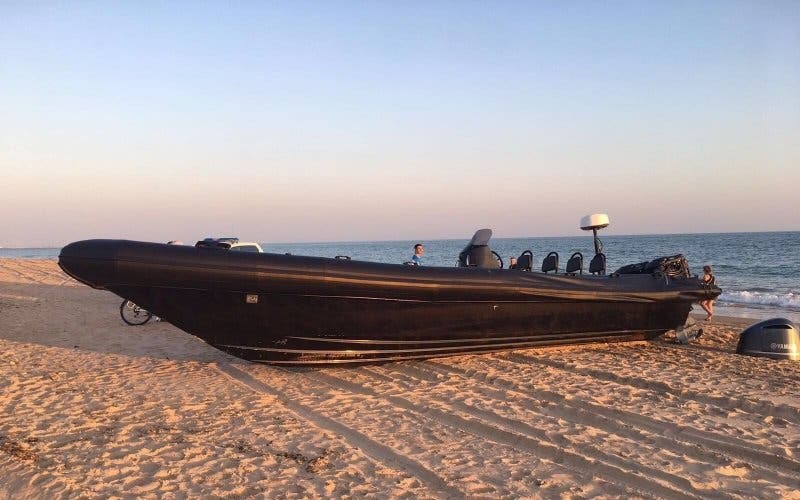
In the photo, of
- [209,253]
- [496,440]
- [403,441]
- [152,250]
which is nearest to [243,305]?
[209,253]

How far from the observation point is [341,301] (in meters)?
6.42

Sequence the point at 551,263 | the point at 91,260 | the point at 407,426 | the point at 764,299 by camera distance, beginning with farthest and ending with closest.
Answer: the point at 764,299 < the point at 551,263 < the point at 91,260 < the point at 407,426

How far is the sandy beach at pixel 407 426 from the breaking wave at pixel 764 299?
444 inches

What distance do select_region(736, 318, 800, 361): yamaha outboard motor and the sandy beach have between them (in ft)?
0.82

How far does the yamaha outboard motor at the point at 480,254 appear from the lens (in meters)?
8.04

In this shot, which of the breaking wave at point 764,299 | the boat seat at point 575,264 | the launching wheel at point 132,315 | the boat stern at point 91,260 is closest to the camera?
the boat stern at point 91,260

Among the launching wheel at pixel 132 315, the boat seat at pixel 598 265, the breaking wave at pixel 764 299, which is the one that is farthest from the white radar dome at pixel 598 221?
the breaking wave at pixel 764 299

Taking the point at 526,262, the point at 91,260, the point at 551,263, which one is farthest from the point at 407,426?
Answer: the point at 551,263

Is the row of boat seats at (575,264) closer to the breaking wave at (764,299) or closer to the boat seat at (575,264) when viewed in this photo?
the boat seat at (575,264)

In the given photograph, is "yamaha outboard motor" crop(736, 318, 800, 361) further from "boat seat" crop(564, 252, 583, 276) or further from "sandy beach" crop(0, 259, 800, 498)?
"boat seat" crop(564, 252, 583, 276)

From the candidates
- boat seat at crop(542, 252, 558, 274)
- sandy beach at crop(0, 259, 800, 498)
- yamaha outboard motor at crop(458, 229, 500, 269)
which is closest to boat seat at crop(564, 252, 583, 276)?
boat seat at crop(542, 252, 558, 274)

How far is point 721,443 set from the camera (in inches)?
180

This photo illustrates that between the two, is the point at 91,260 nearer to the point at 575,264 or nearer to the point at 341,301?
the point at 341,301

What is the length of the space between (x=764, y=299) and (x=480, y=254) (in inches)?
589
